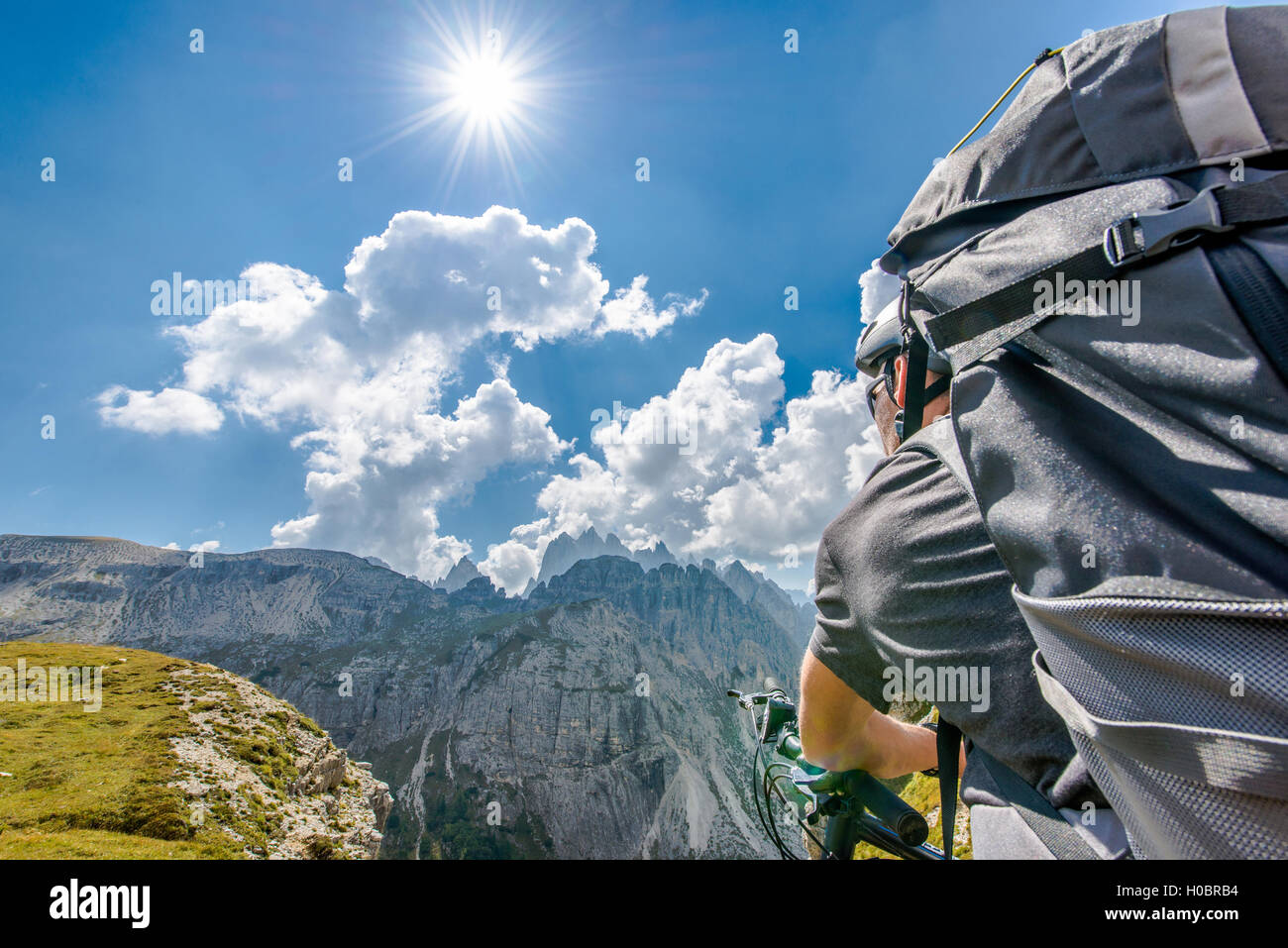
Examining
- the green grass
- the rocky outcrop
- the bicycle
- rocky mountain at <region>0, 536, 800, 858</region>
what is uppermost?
the bicycle

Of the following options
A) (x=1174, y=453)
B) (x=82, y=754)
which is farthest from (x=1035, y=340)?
(x=82, y=754)

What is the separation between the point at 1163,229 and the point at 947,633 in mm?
1646

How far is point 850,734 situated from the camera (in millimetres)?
3562

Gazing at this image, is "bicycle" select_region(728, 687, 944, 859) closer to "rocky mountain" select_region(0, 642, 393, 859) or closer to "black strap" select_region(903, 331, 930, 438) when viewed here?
"black strap" select_region(903, 331, 930, 438)

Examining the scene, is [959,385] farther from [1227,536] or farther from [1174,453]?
[1227,536]

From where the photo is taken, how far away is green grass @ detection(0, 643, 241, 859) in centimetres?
1619

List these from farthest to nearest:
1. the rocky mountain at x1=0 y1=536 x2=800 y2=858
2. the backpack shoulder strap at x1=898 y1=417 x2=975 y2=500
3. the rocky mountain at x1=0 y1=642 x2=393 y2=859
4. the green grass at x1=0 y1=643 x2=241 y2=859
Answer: the rocky mountain at x1=0 y1=536 x2=800 y2=858
the rocky mountain at x1=0 y1=642 x2=393 y2=859
the green grass at x1=0 y1=643 x2=241 y2=859
the backpack shoulder strap at x1=898 y1=417 x2=975 y2=500

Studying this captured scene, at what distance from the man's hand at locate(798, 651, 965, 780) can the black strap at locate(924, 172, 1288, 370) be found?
6.20ft

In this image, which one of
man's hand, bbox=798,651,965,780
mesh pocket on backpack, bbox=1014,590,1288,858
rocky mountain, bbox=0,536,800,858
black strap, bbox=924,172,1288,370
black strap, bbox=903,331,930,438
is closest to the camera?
mesh pocket on backpack, bbox=1014,590,1288,858

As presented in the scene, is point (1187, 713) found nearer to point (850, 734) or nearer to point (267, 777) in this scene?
point (850, 734)

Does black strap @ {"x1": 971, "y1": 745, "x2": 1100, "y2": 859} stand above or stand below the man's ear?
below

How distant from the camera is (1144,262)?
5.79 ft

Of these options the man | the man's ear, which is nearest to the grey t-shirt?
the man
